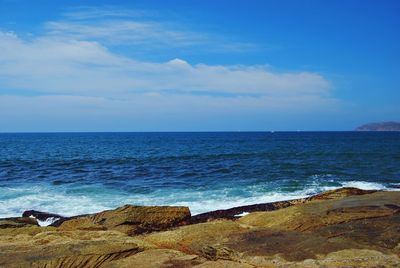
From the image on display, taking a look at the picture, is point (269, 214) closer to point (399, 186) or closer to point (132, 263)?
point (132, 263)

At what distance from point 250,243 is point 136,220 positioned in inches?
231

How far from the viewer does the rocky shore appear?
7.97 m

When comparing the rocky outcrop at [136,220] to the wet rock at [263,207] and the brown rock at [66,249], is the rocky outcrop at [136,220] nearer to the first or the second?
the wet rock at [263,207]

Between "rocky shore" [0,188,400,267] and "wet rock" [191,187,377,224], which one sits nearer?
"rocky shore" [0,188,400,267]

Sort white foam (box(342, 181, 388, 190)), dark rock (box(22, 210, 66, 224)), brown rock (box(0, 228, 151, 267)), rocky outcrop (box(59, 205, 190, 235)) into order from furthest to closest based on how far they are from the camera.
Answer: white foam (box(342, 181, 388, 190))
dark rock (box(22, 210, 66, 224))
rocky outcrop (box(59, 205, 190, 235))
brown rock (box(0, 228, 151, 267))

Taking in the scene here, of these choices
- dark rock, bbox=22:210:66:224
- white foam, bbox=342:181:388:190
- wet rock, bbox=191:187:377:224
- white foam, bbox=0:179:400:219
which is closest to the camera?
wet rock, bbox=191:187:377:224

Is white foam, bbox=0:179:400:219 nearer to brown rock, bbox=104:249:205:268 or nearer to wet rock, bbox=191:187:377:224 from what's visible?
wet rock, bbox=191:187:377:224

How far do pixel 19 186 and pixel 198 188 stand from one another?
1366 centimetres

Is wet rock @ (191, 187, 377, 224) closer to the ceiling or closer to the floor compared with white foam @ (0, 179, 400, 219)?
Result: closer to the ceiling

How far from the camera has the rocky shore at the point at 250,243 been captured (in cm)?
797

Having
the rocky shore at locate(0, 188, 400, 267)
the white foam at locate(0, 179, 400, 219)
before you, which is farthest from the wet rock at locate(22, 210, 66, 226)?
the rocky shore at locate(0, 188, 400, 267)

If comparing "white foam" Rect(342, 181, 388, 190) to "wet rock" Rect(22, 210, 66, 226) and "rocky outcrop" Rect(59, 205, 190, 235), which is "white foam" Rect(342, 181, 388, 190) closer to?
"rocky outcrop" Rect(59, 205, 190, 235)

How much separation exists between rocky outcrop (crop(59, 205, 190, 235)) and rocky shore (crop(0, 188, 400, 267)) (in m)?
1.39

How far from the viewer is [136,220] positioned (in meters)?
13.8
